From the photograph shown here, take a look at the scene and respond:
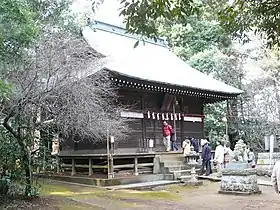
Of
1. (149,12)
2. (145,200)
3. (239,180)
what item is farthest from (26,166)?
(239,180)

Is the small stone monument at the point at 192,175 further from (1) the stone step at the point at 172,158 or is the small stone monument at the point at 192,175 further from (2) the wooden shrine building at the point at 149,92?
(2) the wooden shrine building at the point at 149,92

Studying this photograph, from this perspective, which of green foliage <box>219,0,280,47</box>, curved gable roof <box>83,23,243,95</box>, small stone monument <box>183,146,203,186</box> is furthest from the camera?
curved gable roof <box>83,23,243,95</box>

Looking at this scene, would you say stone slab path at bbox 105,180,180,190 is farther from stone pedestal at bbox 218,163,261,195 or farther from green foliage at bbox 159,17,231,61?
green foliage at bbox 159,17,231,61

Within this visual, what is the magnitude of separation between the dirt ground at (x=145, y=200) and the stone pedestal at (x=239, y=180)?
33cm

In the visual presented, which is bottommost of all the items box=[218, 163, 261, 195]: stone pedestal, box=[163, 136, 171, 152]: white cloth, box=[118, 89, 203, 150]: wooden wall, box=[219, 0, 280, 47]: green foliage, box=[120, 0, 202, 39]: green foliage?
box=[218, 163, 261, 195]: stone pedestal

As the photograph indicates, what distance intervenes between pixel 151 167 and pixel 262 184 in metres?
4.40

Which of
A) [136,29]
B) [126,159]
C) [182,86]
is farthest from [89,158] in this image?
[136,29]

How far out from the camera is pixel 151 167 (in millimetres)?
15500

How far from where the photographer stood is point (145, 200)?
34.0 ft

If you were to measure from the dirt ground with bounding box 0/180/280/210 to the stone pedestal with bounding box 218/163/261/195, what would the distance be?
333 mm

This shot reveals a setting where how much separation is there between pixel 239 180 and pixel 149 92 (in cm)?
631

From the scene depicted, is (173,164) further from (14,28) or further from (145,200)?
(14,28)

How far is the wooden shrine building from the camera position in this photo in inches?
596

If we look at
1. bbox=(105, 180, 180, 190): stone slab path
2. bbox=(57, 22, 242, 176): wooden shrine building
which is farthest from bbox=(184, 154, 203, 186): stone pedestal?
bbox=(57, 22, 242, 176): wooden shrine building
